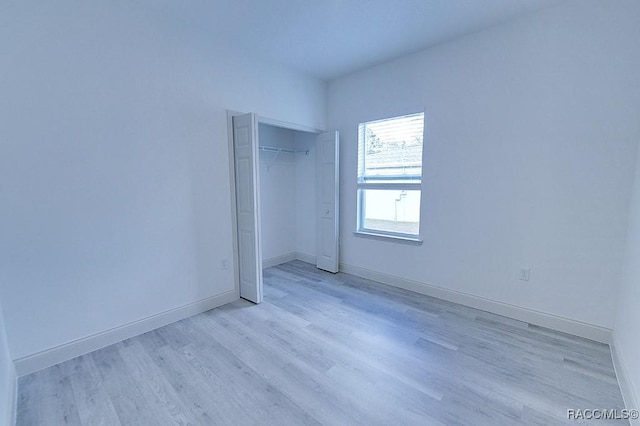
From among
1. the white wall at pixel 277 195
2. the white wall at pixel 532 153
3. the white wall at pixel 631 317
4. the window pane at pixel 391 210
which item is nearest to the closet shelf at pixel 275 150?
the white wall at pixel 277 195

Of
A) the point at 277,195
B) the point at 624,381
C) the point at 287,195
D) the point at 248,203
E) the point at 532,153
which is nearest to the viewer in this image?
the point at 624,381

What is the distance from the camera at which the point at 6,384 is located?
5.22 ft

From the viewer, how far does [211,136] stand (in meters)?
2.81

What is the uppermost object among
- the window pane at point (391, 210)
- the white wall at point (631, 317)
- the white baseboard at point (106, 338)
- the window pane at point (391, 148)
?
the window pane at point (391, 148)

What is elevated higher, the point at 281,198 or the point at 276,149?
the point at 276,149

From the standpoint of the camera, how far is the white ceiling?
2238 millimetres

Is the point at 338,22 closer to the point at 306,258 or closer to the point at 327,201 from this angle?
the point at 327,201

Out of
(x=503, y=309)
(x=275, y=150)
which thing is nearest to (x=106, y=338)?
(x=275, y=150)

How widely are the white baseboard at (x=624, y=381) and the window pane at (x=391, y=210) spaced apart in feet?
5.95

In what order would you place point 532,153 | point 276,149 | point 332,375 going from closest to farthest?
point 332,375
point 532,153
point 276,149

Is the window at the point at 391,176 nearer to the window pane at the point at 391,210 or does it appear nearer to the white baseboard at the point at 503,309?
the window pane at the point at 391,210

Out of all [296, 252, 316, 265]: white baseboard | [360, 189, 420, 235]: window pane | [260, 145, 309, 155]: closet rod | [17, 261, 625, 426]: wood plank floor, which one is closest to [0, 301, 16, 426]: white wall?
[17, 261, 625, 426]: wood plank floor

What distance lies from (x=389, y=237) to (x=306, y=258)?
1.61m

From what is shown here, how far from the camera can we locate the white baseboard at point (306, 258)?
445 cm
